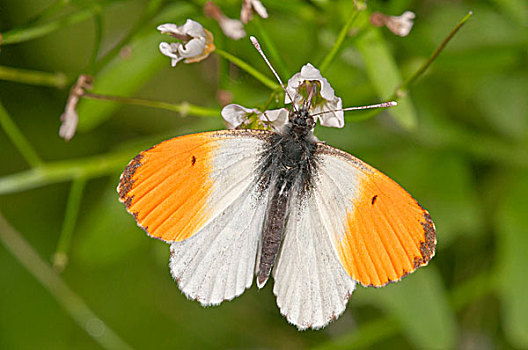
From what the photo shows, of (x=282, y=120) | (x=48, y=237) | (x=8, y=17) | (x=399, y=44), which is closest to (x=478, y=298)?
(x=399, y=44)

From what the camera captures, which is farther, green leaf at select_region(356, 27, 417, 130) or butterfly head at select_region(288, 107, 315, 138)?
green leaf at select_region(356, 27, 417, 130)

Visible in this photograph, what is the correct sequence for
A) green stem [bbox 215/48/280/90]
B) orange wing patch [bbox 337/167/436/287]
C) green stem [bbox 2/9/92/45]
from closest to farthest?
orange wing patch [bbox 337/167/436/287] < green stem [bbox 215/48/280/90] < green stem [bbox 2/9/92/45]

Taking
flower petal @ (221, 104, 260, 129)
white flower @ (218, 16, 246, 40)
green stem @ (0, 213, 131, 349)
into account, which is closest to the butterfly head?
flower petal @ (221, 104, 260, 129)

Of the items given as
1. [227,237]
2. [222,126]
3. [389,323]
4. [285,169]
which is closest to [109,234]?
[222,126]

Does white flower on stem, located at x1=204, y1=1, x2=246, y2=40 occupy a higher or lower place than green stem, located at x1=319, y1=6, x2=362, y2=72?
lower

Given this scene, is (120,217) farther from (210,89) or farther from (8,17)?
(8,17)

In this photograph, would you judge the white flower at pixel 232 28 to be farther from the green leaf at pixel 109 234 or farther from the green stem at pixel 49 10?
the green leaf at pixel 109 234

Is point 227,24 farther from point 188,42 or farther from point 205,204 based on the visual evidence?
point 205,204

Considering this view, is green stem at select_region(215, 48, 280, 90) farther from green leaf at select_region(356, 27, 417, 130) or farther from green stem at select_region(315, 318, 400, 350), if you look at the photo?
green stem at select_region(315, 318, 400, 350)
